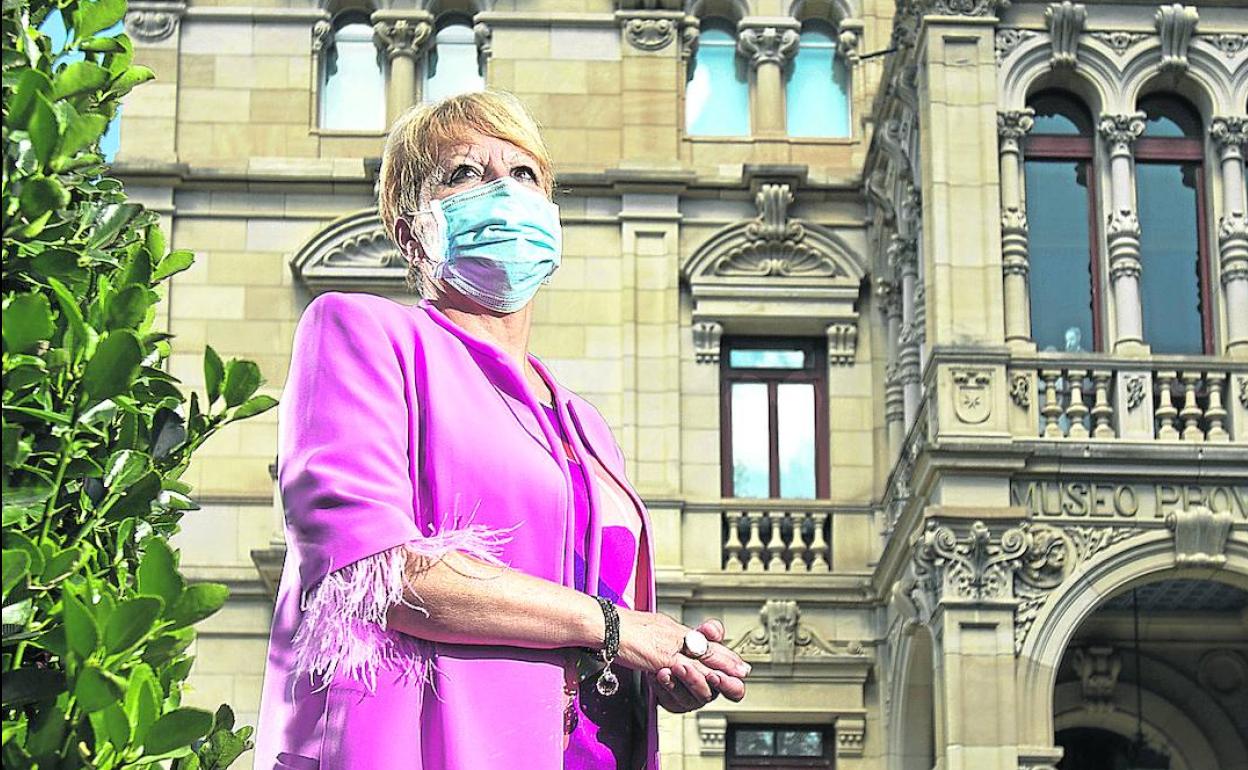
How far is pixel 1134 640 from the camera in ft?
67.9

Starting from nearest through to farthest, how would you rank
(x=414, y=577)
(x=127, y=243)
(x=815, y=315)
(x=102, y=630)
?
(x=102, y=630), (x=414, y=577), (x=127, y=243), (x=815, y=315)

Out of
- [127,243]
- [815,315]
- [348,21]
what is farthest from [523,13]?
[127,243]

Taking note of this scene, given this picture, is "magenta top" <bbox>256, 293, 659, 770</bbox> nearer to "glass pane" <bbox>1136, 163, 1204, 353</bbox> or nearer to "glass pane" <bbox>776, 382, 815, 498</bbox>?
"glass pane" <bbox>1136, 163, 1204, 353</bbox>

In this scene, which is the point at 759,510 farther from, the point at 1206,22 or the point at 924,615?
the point at 1206,22

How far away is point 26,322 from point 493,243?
1.09m

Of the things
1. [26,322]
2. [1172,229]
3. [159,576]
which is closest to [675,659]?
[159,576]

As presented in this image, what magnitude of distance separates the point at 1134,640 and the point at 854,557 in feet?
8.11

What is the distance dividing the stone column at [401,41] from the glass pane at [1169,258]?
7112mm

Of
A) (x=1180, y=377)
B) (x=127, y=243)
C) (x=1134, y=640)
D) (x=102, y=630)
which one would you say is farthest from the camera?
(x=1134, y=640)

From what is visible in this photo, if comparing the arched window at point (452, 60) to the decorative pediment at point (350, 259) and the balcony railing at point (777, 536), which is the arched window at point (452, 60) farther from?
the balcony railing at point (777, 536)

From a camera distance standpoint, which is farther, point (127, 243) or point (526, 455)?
point (127, 243)

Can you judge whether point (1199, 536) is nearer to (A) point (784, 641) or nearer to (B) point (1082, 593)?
(B) point (1082, 593)

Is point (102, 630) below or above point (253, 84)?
below

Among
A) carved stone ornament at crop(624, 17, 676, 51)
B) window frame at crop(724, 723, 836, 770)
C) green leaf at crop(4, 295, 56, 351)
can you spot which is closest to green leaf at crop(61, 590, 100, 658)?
green leaf at crop(4, 295, 56, 351)
